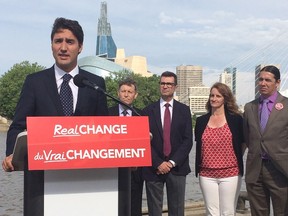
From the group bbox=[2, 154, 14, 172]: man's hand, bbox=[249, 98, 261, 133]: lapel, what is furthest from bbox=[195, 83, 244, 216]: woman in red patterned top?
bbox=[2, 154, 14, 172]: man's hand

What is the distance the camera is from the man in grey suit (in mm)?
4129

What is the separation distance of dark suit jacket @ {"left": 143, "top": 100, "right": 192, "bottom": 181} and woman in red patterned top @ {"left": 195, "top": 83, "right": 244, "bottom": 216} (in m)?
0.14

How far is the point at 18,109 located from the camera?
254cm

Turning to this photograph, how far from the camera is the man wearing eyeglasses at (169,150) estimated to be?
4438mm

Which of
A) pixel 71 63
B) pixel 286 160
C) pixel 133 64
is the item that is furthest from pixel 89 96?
pixel 133 64

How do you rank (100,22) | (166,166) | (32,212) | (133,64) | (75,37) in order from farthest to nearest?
(100,22) → (133,64) → (166,166) → (75,37) → (32,212)

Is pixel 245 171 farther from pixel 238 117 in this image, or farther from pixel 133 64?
pixel 133 64

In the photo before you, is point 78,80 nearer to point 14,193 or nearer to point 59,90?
point 59,90

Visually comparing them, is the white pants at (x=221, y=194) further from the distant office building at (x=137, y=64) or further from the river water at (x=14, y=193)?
the distant office building at (x=137, y=64)

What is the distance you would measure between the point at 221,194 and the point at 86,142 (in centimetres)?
254

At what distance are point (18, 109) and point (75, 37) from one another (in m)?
0.50

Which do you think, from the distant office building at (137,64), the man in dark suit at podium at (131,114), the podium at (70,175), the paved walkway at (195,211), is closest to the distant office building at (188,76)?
the distant office building at (137,64)

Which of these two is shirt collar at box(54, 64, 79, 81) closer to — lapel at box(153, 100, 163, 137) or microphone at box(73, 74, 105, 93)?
microphone at box(73, 74, 105, 93)

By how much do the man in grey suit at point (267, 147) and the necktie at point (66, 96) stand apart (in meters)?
2.19
